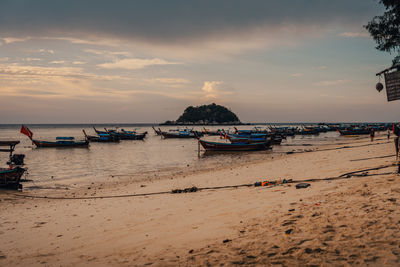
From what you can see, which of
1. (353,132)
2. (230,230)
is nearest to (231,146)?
(230,230)

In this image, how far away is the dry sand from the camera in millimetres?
4457

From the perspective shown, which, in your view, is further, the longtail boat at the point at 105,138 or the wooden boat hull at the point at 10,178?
the longtail boat at the point at 105,138

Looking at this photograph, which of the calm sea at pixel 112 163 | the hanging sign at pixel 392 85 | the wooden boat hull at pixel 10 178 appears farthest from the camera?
the calm sea at pixel 112 163

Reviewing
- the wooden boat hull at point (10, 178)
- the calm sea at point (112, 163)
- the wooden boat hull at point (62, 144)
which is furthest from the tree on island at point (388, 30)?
the wooden boat hull at point (62, 144)

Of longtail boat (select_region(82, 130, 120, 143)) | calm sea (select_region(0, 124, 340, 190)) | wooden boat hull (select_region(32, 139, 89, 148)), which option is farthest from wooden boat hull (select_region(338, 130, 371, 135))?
wooden boat hull (select_region(32, 139, 89, 148))

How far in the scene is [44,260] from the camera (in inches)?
215

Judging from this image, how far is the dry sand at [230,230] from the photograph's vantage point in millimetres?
4457

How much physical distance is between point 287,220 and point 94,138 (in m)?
64.9

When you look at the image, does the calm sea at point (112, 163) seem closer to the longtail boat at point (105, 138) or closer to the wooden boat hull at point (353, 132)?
the longtail boat at point (105, 138)

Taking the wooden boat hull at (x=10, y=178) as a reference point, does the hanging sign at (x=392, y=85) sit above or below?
above

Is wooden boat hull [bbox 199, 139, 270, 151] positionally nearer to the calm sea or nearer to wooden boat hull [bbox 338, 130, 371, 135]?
the calm sea

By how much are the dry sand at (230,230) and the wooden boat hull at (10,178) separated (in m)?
5.85

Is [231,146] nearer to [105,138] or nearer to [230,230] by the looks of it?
[230,230]

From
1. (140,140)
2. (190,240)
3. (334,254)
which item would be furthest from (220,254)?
(140,140)
